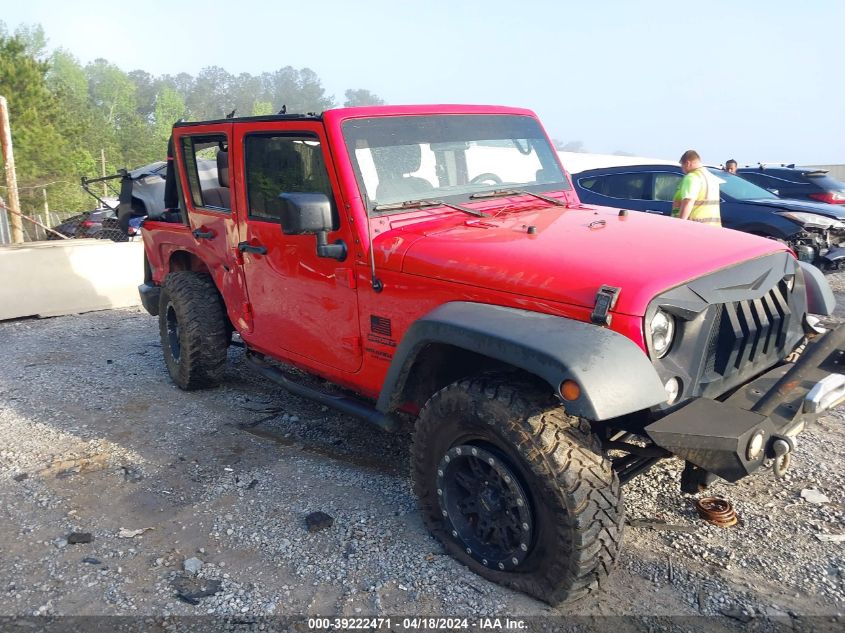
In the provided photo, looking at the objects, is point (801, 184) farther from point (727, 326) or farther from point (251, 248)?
point (251, 248)

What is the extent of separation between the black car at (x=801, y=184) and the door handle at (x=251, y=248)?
34.2 feet

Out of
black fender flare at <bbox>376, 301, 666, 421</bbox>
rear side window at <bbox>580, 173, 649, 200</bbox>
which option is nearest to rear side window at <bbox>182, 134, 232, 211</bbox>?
black fender flare at <bbox>376, 301, 666, 421</bbox>

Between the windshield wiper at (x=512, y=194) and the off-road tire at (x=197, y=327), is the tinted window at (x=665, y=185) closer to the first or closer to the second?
the windshield wiper at (x=512, y=194)

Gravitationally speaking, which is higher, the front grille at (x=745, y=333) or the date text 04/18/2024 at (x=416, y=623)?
the front grille at (x=745, y=333)

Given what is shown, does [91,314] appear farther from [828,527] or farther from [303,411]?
[828,527]

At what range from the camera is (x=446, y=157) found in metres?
3.84

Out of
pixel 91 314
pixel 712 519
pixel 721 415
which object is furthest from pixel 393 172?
pixel 91 314

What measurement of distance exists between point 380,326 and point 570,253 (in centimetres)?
102

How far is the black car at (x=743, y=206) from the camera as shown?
8859 mm

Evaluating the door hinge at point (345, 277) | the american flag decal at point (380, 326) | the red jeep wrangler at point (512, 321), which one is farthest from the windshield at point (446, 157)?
the american flag decal at point (380, 326)

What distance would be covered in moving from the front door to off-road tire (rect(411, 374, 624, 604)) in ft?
3.28

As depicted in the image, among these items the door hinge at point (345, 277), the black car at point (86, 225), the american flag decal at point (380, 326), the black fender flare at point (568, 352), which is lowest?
the black car at point (86, 225)

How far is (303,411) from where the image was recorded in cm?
505

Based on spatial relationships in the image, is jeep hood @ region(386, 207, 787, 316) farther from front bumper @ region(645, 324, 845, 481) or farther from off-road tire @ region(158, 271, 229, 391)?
off-road tire @ region(158, 271, 229, 391)
